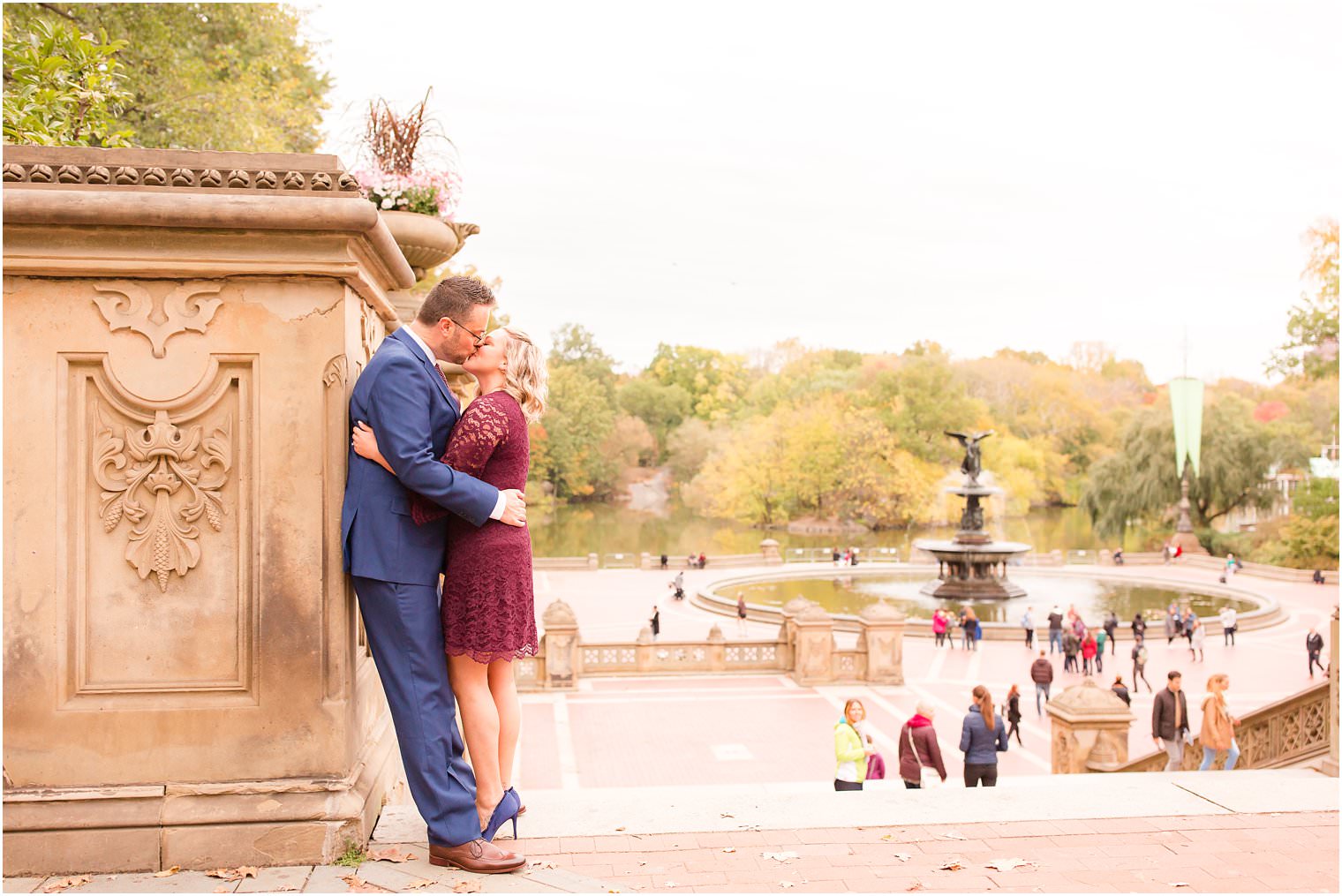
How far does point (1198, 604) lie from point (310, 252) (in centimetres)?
3225

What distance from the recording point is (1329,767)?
5.69 metres

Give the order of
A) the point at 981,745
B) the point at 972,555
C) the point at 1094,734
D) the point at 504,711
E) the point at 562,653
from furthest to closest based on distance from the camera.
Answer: the point at 972,555 < the point at 562,653 < the point at 1094,734 < the point at 981,745 < the point at 504,711

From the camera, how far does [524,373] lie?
3.46m

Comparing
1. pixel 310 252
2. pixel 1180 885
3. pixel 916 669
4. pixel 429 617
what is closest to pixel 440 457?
pixel 429 617

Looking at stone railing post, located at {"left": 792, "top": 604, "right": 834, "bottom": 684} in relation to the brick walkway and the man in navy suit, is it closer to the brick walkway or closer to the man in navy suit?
the brick walkway

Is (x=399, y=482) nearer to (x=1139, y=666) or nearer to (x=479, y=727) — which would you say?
(x=479, y=727)

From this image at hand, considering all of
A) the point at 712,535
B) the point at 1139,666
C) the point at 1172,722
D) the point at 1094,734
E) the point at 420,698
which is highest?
the point at 420,698

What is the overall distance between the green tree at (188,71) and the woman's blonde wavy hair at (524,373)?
1335 centimetres

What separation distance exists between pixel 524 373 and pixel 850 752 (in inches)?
242

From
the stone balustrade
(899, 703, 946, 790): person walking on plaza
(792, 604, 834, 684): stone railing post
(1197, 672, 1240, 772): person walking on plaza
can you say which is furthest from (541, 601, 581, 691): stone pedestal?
(1197, 672, 1240, 772): person walking on plaza

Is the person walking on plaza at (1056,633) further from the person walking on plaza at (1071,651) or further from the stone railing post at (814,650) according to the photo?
the stone railing post at (814,650)

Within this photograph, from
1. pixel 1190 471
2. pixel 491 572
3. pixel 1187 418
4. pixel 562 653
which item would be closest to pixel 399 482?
pixel 491 572

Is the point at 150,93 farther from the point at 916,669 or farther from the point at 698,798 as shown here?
the point at 916,669

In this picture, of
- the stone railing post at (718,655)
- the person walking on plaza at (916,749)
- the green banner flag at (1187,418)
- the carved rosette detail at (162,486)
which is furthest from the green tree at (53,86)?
the green banner flag at (1187,418)
